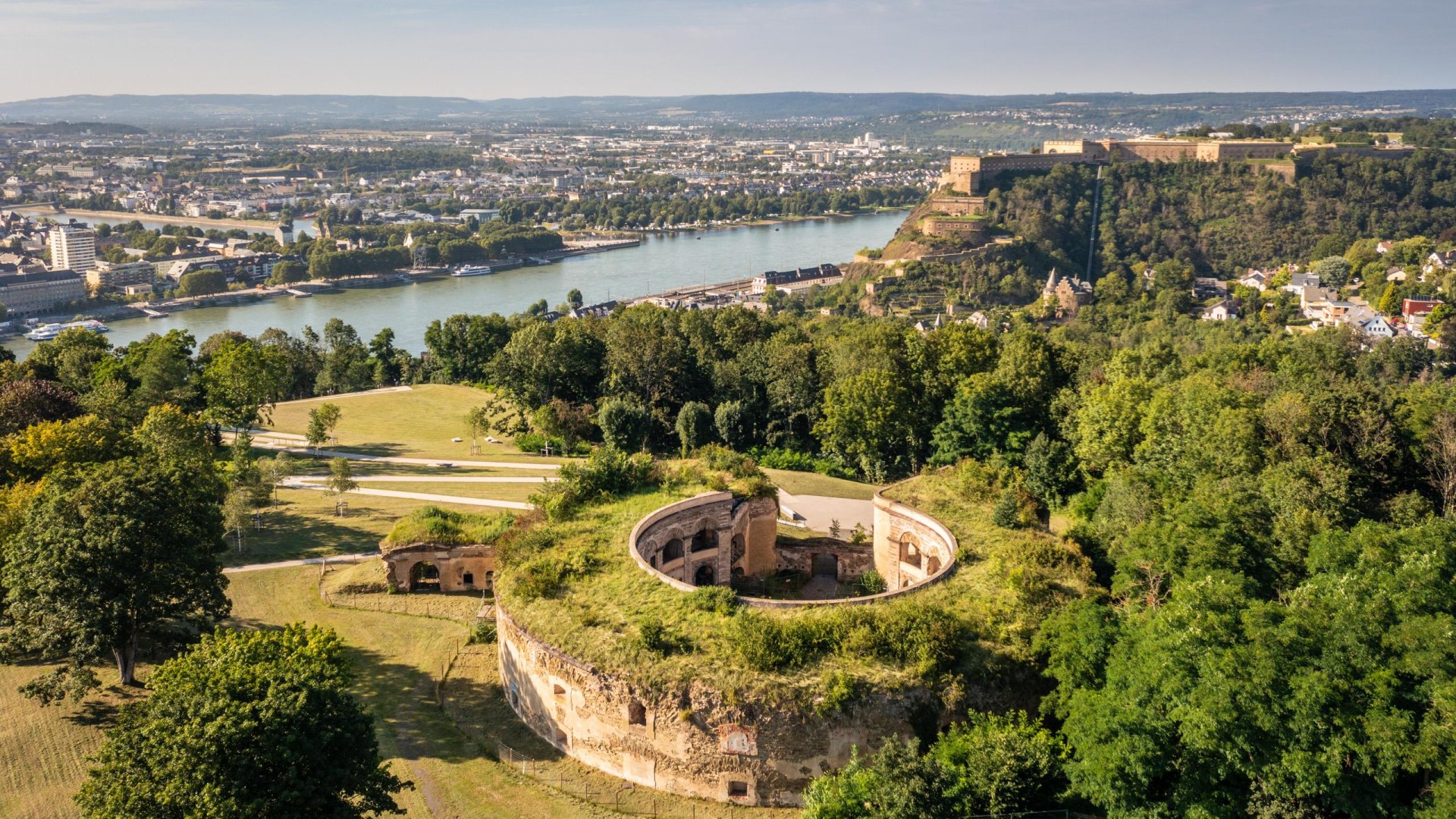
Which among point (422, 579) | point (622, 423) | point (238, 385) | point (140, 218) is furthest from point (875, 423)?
point (140, 218)

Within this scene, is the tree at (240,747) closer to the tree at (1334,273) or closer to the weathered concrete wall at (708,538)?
the weathered concrete wall at (708,538)

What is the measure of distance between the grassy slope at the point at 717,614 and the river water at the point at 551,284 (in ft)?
159

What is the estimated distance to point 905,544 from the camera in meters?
22.5

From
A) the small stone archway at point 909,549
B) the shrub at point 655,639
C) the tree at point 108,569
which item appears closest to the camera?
the shrub at point 655,639

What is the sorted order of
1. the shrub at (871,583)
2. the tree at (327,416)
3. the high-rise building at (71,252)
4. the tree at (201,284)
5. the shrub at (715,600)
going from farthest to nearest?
the high-rise building at (71,252) → the tree at (201,284) → the tree at (327,416) → the shrub at (871,583) → the shrub at (715,600)

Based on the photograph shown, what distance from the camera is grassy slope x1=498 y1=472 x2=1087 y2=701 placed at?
1580cm

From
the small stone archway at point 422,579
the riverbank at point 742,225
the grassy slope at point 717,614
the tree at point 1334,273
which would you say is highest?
A: the riverbank at point 742,225

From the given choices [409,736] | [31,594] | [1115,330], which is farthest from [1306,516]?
[1115,330]

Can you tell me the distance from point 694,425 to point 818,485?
5.21 m

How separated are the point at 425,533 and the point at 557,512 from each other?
3153 mm

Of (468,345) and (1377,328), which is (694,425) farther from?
(1377,328)

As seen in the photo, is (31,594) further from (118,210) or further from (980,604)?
(118,210)

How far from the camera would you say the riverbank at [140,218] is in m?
123

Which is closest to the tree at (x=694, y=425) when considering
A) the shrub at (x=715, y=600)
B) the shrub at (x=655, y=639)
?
the shrub at (x=715, y=600)
